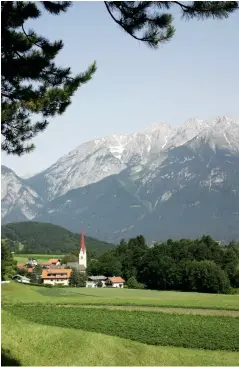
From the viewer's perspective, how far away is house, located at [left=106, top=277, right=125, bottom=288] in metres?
37.5

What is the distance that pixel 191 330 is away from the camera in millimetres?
18156

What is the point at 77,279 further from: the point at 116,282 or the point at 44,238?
the point at 44,238

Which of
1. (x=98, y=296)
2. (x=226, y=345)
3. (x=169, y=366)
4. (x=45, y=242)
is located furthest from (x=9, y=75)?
(x=45, y=242)

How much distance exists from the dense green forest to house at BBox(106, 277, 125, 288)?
740mm

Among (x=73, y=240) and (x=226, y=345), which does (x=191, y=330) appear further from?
(x=73, y=240)

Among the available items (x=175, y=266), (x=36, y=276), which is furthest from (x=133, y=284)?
(x=36, y=276)

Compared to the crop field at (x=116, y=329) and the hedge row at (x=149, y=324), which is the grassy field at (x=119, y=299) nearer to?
the crop field at (x=116, y=329)

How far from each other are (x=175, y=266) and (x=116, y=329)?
20108mm

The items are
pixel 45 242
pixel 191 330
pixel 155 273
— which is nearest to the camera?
pixel 191 330

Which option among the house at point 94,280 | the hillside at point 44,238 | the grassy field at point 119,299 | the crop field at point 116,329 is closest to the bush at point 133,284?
the house at point 94,280

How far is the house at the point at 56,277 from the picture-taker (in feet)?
128

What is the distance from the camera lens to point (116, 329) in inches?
717

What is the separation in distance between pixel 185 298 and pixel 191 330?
10.3m

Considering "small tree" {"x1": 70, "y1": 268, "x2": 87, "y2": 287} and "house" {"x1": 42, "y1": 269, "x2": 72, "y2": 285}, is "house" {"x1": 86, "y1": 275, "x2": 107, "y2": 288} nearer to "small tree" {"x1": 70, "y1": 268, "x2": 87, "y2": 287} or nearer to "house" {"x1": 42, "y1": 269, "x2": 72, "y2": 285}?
"small tree" {"x1": 70, "y1": 268, "x2": 87, "y2": 287}
